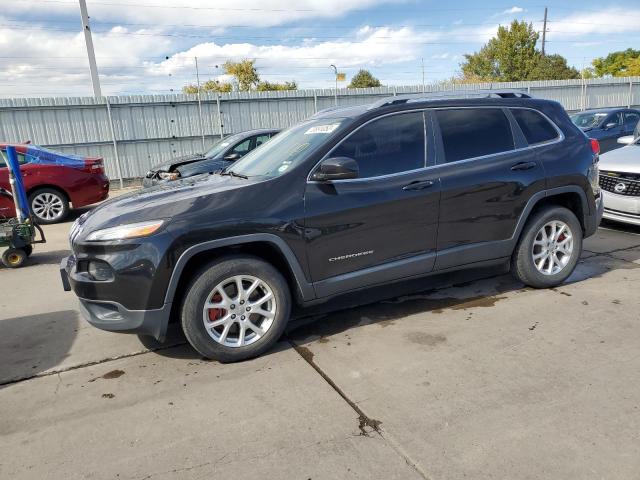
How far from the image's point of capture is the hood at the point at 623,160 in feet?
21.6

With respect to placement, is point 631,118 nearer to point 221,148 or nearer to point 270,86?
point 221,148

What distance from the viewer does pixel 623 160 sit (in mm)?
6918

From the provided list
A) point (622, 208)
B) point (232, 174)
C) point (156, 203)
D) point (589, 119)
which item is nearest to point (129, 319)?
point (156, 203)

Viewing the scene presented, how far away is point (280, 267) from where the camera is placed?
12.2ft

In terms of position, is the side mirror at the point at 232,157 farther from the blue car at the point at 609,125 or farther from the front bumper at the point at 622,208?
the blue car at the point at 609,125

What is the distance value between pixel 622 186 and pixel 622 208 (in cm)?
29

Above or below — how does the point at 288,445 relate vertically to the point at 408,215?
below

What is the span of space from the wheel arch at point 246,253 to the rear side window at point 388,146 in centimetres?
84

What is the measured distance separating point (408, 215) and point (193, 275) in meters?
1.69

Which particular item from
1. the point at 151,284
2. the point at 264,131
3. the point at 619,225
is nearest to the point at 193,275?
the point at 151,284

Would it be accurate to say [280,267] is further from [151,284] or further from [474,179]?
[474,179]

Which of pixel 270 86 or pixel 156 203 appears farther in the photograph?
pixel 270 86

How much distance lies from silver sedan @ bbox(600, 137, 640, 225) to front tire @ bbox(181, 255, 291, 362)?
5.26 meters

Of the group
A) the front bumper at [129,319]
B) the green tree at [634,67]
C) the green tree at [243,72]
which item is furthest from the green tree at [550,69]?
the front bumper at [129,319]
